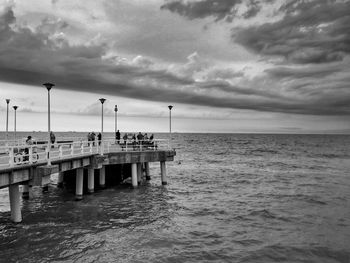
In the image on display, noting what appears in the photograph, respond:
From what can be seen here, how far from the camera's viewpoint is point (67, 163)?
20641 mm

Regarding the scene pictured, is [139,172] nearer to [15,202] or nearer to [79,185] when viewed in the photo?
[79,185]

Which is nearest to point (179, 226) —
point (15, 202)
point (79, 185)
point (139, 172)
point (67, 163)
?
point (67, 163)

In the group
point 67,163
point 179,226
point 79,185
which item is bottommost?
point 179,226

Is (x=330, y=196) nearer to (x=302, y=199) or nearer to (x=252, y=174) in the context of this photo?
(x=302, y=199)

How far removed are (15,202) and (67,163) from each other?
13.8ft

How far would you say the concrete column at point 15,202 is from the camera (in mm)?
16953

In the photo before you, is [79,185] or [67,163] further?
[79,185]

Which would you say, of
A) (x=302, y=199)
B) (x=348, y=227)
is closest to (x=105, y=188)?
(x=302, y=199)

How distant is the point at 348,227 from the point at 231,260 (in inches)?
362

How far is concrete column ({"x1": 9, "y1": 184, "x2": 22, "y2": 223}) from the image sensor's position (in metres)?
17.0

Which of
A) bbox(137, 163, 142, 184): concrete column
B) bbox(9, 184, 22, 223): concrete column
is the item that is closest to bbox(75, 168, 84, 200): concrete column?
bbox(9, 184, 22, 223): concrete column

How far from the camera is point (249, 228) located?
18.1 m

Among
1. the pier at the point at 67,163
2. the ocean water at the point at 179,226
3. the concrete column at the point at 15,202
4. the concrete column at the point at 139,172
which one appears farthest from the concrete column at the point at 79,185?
the concrete column at the point at 139,172

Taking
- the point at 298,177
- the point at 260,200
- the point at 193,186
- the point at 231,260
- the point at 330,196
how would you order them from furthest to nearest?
the point at 298,177 < the point at 193,186 < the point at 330,196 < the point at 260,200 < the point at 231,260
